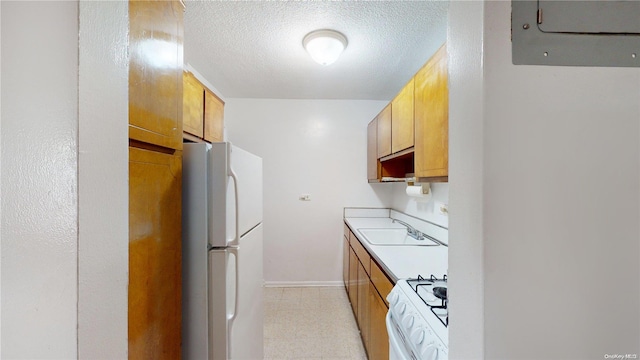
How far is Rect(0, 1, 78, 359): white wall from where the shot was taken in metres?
0.38

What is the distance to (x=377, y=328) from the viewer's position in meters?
1.49

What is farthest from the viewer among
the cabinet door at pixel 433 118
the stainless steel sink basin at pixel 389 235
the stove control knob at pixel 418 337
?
the stainless steel sink basin at pixel 389 235

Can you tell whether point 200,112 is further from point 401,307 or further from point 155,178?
point 401,307

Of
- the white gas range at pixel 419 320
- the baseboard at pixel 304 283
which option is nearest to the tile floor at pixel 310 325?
the baseboard at pixel 304 283

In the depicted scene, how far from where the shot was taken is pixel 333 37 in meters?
1.71

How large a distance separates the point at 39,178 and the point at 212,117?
5.51 ft

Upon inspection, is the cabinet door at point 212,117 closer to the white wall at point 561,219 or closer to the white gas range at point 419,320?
the white gas range at point 419,320

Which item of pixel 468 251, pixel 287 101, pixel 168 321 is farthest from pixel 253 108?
pixel 468 251

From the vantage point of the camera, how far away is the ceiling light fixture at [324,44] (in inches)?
67.1

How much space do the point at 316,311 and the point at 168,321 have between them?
1899 millimetres

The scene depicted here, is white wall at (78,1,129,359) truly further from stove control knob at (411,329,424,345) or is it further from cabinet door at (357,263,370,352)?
cabinet door at (357,263,370,352)

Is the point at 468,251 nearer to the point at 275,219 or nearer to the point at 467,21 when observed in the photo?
the point at 467,21

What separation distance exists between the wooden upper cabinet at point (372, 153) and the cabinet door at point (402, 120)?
0.61 m

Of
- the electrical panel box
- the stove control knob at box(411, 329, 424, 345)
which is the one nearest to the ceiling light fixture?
the electrical panel box
